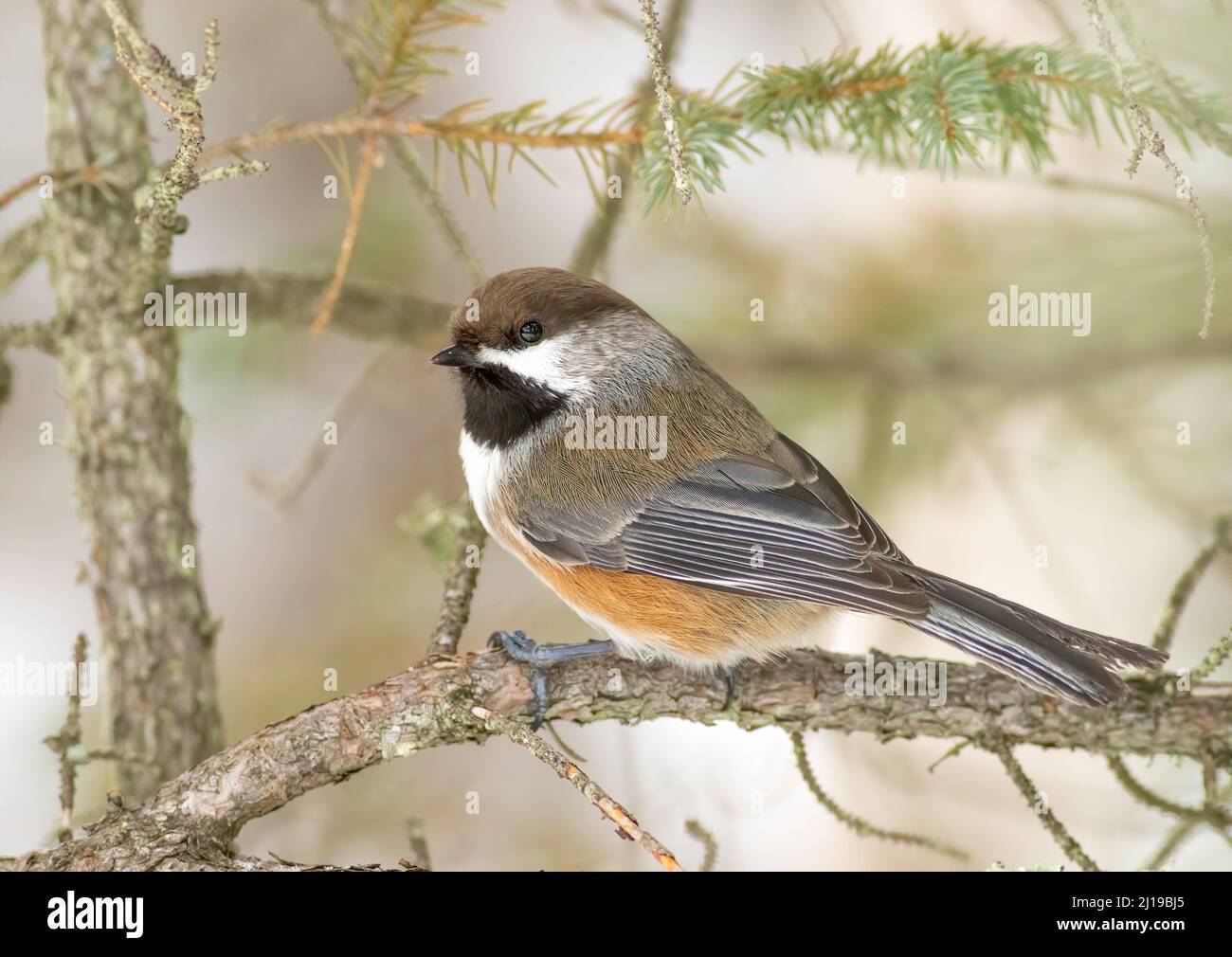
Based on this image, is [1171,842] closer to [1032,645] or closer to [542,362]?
[1032,645]

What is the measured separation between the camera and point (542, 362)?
213 cm

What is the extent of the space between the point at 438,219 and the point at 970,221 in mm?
1487

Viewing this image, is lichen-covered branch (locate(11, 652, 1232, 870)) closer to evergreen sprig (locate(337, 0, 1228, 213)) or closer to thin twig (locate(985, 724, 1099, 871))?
thin twig (locate(985, 724, 1099, 871))

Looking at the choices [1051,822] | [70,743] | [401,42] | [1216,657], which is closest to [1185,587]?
[1216,657]

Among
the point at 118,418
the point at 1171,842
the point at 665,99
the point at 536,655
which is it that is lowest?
the point at 1171,842

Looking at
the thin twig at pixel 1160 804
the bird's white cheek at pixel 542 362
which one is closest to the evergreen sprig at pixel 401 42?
the bird's white cheek at pixel 542 362

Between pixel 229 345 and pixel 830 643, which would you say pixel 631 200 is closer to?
pixel 229 345

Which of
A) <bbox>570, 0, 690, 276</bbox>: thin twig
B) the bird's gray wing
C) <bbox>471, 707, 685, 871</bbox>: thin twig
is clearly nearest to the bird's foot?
the bird's gray wing

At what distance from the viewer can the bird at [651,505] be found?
1.99 metres

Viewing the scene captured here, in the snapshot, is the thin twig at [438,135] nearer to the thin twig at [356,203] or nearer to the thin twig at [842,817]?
the thin twig at [356,203]

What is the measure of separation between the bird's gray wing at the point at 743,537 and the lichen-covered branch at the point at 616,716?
0.67ft

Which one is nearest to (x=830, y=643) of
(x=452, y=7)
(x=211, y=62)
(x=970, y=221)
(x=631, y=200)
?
(x=970, y=221)

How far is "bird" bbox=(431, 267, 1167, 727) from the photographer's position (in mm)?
1987

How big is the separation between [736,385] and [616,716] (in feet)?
3.75
